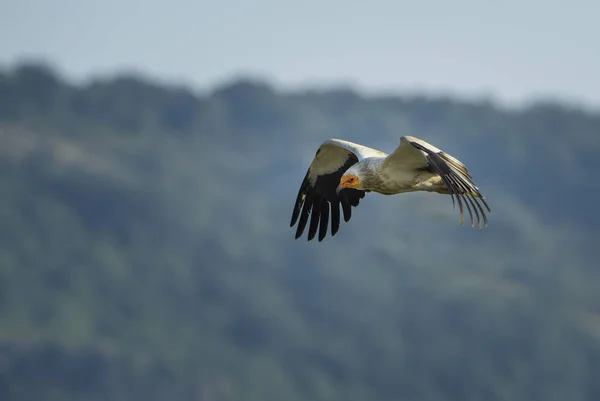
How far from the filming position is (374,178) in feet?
68.7

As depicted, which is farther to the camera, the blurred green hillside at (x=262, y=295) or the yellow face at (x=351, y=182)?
the blurred green hillside at (x=262, y=295)

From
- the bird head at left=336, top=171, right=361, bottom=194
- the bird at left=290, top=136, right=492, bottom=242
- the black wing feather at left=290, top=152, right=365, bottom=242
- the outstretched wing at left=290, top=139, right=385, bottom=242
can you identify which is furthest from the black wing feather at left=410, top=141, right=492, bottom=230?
the black wing feather at left=290, top=152, right=365, bottom=242

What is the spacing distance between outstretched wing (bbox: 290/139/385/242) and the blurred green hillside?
124m

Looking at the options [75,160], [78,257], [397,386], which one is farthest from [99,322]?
[397,386]

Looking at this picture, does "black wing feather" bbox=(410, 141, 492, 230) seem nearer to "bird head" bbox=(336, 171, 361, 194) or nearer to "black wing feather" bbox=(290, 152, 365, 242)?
"bird head" bbox=(336, 171, 361, 194)

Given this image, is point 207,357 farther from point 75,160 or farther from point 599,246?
point 599,246

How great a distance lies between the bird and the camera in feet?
63.4

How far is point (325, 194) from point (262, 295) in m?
155

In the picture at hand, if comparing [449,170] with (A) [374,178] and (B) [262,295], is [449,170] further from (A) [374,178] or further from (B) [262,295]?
(B) [262,295]

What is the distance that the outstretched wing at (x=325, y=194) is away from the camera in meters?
23.2

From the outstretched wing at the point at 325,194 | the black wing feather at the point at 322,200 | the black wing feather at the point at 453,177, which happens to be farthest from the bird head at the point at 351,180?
the black wing feather at the point at 322,200

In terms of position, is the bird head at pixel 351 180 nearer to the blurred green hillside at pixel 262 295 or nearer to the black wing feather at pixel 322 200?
the black wing feather at pixel 322 200

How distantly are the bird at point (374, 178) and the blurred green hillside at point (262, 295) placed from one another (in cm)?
12357

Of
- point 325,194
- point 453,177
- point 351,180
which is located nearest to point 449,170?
point 453,177
